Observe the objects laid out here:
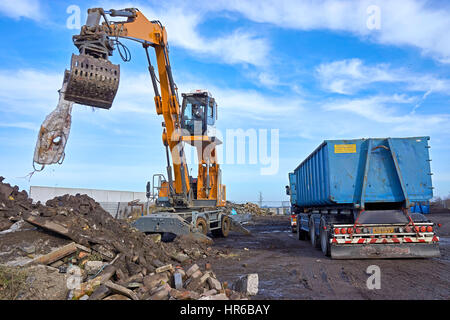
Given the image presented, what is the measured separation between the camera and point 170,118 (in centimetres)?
1246

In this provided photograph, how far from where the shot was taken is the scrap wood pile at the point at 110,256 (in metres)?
5.47

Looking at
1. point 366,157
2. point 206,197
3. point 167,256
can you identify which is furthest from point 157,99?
point 366,157

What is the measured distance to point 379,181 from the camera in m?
8.80

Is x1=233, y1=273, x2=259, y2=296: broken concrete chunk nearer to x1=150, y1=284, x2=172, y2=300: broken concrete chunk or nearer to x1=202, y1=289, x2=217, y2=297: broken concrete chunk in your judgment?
x1=202, y1=289, x2=217, y2=297: broken concrete chunk

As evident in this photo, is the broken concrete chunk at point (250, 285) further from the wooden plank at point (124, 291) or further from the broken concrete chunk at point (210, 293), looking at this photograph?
the wooden plank at point (124, 291)

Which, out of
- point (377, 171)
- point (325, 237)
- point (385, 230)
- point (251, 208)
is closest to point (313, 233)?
point (325, 237)

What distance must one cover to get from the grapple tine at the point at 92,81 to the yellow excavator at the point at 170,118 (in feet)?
0.07

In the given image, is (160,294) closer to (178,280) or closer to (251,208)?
(178,280)

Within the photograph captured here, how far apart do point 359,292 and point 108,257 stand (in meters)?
5.09

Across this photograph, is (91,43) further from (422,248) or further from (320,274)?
(422,248)

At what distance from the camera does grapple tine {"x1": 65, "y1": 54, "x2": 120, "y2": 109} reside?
7.50 meters

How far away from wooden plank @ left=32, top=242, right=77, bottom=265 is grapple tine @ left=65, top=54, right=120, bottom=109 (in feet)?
10.5

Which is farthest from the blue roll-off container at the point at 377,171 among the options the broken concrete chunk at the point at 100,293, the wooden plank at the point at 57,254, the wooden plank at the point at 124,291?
the wooden plank at the point at 57,254

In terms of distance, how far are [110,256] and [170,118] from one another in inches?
240
